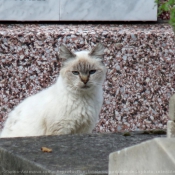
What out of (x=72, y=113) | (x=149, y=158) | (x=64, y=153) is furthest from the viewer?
(x=72, y=113)

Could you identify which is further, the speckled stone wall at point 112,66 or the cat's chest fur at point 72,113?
the speckled stone wall at point 112,66

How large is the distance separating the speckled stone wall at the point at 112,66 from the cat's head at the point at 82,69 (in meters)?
0.86

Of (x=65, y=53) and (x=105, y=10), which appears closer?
(x=65, y=53)

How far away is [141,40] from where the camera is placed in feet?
21.4

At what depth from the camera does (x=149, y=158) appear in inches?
111

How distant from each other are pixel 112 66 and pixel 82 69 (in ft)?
3.43

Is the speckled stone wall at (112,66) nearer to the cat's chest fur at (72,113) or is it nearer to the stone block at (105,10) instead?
the stone block at (105,10)

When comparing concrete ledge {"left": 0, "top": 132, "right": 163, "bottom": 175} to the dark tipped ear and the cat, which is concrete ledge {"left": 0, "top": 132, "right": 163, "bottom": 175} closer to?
the cat

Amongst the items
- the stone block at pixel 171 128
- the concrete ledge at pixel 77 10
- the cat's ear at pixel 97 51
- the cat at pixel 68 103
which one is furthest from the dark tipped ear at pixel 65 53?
the stone block at pixel 171 128

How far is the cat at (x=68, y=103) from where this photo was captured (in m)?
5.47

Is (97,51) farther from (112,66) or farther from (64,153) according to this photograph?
(64,153)

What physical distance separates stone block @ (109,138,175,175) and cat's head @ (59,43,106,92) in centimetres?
238

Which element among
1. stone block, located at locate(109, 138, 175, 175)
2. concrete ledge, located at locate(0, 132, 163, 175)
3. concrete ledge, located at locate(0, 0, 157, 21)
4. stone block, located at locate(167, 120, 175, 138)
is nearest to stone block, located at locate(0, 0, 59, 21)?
concrete ledge, located at locate(0, 0, 157, 21)

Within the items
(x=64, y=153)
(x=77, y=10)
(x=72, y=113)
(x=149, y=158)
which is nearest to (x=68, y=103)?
(x=72, y=113)
